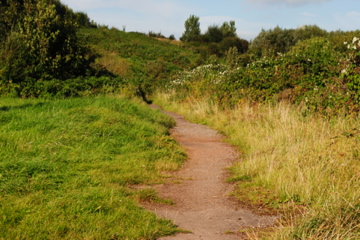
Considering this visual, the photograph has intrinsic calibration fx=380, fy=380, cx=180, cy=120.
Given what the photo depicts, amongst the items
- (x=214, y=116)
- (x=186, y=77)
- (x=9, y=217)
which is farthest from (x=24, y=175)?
(x=186, y=77)

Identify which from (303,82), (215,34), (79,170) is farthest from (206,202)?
(215,34)

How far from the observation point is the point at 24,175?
5.20 m

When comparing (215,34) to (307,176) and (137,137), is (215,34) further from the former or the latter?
(307,176)

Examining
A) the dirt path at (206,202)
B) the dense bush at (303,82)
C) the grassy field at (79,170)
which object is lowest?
the dirt path at (206,202)

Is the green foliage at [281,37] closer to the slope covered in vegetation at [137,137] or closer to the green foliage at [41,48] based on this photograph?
the slope covered in vegetation at [137,137]

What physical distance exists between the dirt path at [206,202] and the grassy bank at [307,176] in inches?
12.9

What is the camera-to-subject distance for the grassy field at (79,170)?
161 inches

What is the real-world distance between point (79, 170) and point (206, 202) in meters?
2.09

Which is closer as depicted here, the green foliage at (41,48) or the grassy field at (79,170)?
the grassy field at (79,170)

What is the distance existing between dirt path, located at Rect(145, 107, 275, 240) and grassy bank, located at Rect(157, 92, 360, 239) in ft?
1.08

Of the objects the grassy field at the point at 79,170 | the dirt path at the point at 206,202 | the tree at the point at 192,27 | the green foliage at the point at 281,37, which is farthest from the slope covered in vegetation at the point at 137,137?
the tree at the point at 192,27

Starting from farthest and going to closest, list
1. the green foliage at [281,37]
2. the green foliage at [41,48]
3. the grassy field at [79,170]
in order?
1. the green foliage at [281,37]
2. the green foliage at [41,48]
3. the grassy field at [79,170]

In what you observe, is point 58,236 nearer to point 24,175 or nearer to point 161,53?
point 24,175

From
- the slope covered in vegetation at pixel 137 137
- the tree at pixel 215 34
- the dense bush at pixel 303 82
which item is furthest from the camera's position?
the tree at pixel 215 34
